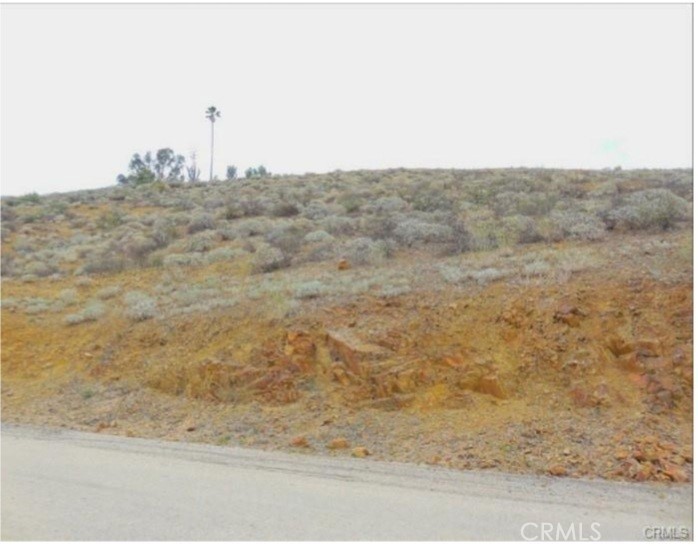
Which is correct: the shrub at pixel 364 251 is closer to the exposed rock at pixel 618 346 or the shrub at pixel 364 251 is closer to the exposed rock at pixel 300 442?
the exposed rock at pixel 618 346

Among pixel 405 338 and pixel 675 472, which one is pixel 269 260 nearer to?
pixel 405 338

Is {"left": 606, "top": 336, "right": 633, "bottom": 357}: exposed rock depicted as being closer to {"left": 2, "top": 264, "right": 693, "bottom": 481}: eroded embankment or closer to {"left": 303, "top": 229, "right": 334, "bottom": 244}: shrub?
{"left": 2, "top": 264, "right": 693, "bottom": 481}: eroded embankment

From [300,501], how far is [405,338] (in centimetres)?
483

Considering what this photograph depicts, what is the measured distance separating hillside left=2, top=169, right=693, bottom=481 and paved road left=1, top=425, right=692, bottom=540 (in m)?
0.73

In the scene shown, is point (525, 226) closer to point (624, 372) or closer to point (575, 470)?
point (624, 372)

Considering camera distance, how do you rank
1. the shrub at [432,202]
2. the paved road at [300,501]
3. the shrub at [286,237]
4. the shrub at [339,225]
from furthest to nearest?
1. the shrub at [432,202]
2. the shrub at [339,225]
3. the shrub at [286,237]
4. the paved road at [300,501]

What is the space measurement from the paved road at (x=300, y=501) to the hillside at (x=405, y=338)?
73cm

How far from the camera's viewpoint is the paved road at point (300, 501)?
5.48m

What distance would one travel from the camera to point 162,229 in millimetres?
23953

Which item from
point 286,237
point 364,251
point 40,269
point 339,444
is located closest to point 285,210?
point 286,237

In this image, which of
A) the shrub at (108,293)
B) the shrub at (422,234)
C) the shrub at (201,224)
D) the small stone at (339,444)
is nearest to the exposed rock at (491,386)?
the small stone at (339,444)

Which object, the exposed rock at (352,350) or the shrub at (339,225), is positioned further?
the shrub at (339,225)

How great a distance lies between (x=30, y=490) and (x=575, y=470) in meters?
5.84

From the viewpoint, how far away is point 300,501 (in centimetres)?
622
